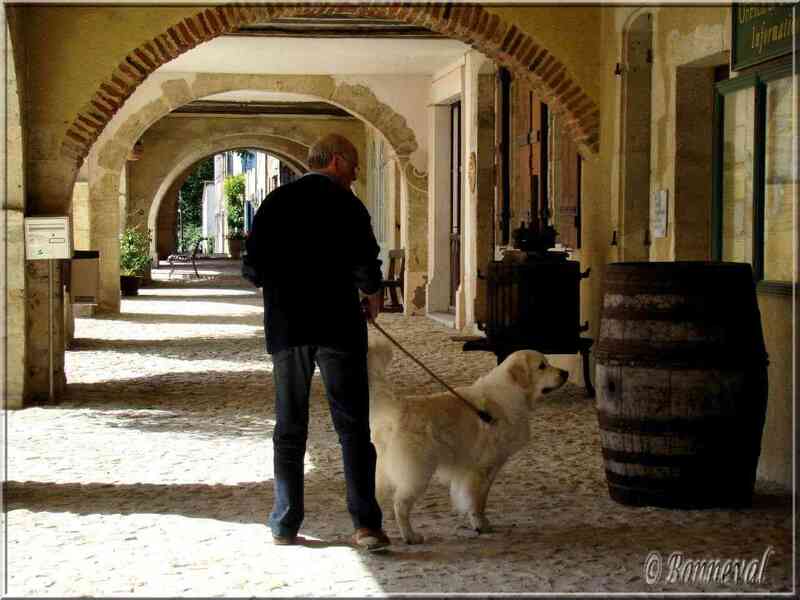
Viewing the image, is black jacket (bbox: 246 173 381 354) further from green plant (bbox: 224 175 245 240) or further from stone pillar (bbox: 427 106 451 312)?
green plant (bbox: 224 175 245 240)

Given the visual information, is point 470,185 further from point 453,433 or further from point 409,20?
point 453,433

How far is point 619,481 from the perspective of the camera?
17.6 ft

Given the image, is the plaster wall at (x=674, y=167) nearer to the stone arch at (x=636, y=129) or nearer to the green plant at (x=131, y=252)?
the stone arch at (x=636, y=129)

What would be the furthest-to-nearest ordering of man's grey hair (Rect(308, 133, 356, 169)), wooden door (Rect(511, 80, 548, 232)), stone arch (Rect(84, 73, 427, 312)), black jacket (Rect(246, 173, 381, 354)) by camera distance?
1. stone arch (Rect(84, 73, 427, 312))
2. wooden door (Rect(511, 80, 548, 232))
3. man's grey hair (Rect(308, 133, 356, 169))
4. black jacket (Rect(246, 173, 381, 354))

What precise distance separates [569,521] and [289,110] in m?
18.7

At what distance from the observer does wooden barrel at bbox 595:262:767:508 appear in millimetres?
5133

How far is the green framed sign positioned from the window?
0.29 ft

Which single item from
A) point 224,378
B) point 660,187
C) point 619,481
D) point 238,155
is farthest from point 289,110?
point 238,155

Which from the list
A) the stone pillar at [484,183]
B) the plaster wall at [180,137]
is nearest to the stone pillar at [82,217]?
the stone pillar at [484,183]

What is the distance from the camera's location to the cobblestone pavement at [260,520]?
4.23m

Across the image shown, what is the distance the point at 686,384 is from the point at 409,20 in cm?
498

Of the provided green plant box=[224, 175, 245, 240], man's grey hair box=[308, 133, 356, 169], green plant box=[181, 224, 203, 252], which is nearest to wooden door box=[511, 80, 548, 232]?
man's grey hair box=[308, 133, 356, 169]

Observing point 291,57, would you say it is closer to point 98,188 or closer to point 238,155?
point 98,188

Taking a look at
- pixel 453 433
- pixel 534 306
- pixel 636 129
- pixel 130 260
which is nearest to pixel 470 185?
pixel 636 129
